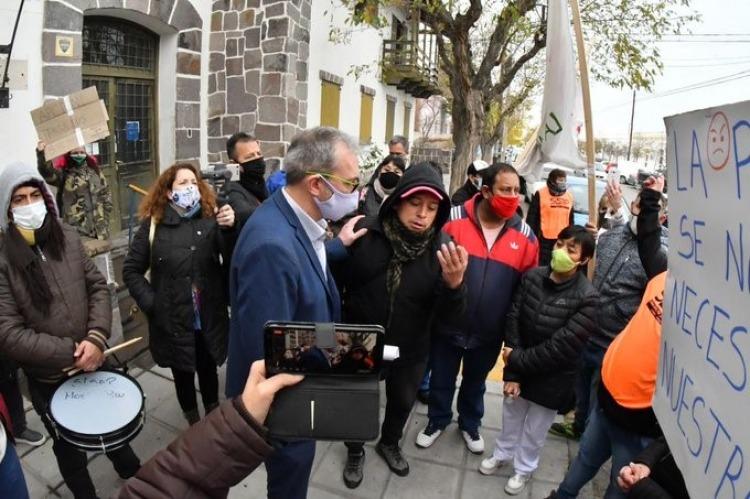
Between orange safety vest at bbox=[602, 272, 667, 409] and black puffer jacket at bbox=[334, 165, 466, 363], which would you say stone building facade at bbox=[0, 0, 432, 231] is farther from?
orange safety vest at bbox=[602, 272, 667, 409]

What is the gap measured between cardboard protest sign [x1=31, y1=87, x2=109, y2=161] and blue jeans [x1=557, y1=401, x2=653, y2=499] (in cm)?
368

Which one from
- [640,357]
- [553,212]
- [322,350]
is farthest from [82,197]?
[553,212]

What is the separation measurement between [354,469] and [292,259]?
173 centimetres

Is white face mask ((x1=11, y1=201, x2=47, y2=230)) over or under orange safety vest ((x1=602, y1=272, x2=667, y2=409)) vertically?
over

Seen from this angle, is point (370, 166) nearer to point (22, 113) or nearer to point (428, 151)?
point (22, 113)

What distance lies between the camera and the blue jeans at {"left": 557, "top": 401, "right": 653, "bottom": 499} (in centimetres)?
223

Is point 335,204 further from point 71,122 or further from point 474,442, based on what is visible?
point 71,122

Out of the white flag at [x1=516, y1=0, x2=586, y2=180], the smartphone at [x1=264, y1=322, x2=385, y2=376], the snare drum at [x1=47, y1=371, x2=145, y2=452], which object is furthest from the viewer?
the white flag at [x1=516, y1=0, x2=586, y2=180]

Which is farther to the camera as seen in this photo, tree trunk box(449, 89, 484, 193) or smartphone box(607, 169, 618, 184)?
tree trunk box(449, 89, 484, 193)

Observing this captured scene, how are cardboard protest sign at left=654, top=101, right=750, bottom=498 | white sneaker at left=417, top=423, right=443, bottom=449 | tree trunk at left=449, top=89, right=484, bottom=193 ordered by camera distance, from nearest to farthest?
cardboard protest sign at left=654, top=101, right=750, bottom=498
white sneaker at left=417, top=423, right=443, bottom=449
tree trunk at left=449, top=89, right=484, bottom=193

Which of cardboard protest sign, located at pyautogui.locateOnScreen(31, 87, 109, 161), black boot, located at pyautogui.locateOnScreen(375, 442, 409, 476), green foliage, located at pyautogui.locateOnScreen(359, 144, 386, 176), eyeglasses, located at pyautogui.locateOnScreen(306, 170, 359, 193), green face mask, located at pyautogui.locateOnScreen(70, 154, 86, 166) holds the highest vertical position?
green foliage, located at pyautogui.locateOnScreen(359, 144, 386, 176)

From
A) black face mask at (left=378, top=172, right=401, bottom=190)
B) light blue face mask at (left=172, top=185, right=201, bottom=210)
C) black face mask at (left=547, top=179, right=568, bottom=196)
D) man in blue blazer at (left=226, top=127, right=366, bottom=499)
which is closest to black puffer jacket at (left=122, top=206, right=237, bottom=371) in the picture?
light blue face mask at (left=172, top=185, right=201, bottom=210)

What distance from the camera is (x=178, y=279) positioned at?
2961 millimetres

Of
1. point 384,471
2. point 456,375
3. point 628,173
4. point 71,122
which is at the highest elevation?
point 628,173
